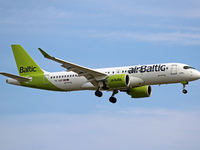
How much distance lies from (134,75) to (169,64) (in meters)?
4.08

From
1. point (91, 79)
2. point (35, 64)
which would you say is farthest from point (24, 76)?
point (91, 79)

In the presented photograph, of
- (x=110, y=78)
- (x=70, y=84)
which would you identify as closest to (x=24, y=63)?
(x=70, y=84)

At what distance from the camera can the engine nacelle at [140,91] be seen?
61625 mm

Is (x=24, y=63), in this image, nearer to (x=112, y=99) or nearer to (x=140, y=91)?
(x=112, y=99)

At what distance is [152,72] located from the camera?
56.1m

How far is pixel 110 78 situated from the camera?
56656 mm

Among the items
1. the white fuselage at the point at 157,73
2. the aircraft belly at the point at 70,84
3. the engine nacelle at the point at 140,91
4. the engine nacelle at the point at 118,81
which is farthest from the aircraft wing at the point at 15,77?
the engine nacelle at the point at 140,91

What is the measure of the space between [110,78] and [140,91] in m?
6.46

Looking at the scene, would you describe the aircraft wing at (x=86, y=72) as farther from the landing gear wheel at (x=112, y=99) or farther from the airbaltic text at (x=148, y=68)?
the landing gear wheel at (x=112, y=99)

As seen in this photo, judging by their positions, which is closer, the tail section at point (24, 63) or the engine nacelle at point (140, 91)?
the engine nacelle at point (140, 91)

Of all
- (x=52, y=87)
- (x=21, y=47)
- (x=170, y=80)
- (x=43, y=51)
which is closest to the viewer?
(x=43, y=51)

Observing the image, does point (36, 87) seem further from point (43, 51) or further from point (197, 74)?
point (197, 74)

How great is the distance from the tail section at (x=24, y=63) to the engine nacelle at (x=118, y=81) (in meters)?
11.3

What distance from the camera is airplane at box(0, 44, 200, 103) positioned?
55719 mm
